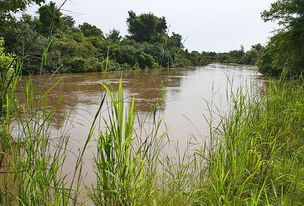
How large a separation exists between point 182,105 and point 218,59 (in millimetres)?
67404

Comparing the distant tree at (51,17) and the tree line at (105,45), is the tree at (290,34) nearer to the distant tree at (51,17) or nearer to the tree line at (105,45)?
the tree line at (105,45)

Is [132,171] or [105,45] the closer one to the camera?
[132,171]

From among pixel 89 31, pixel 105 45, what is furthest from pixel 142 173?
pixel 89 31

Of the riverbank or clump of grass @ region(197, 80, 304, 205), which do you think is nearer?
the riverbank

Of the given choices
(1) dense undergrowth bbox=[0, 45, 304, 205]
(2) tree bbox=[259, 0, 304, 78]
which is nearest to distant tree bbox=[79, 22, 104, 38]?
(2) tree bbox=[259, 0, 304, 78]

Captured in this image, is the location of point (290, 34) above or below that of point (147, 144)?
above

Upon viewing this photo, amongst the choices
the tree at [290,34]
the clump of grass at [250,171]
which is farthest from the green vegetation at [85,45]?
the tree at [290,34]

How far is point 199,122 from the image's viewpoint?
16.8ft

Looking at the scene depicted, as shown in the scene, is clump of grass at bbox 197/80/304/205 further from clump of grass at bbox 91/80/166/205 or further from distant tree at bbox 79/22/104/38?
distant tree at bbox 79/22/104/38

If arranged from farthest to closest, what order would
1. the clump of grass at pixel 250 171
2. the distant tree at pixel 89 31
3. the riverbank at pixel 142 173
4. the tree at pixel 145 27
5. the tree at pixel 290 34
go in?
the tree at pixel 145 27
the distant tree at pixel 89 31
the tree at pixel 290 34
the clump of grass at pixel 250 171
the riverbank at pixel 142 173

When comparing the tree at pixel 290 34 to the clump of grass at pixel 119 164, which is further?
the tree at pixel 290 34

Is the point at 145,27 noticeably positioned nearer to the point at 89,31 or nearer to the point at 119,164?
the point at 89,31

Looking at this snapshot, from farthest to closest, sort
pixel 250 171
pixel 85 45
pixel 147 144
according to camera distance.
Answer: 1. pixel 85 45
2. pixel 147 144
3. pixel 250 171

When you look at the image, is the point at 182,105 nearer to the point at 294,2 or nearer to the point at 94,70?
the point at 294,2
